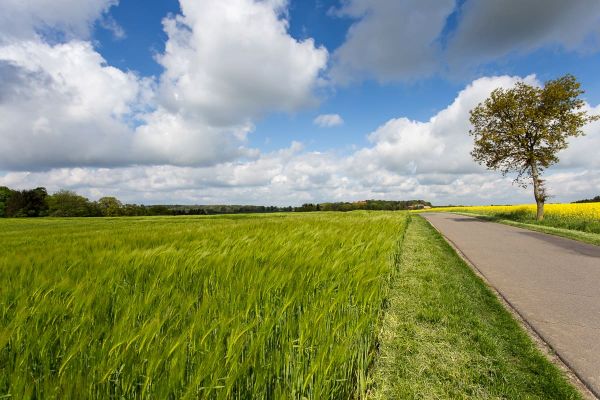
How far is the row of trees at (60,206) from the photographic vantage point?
265 feet

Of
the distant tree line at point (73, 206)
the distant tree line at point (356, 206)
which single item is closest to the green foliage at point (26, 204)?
the distant tree line at point (73, 206)

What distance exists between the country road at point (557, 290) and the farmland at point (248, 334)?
34cm

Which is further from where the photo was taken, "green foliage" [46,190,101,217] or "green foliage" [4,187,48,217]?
"green foliage" [46,190,101,217]

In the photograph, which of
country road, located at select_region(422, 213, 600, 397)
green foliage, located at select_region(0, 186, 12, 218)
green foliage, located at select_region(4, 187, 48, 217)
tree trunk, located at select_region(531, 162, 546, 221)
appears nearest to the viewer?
country road, located at select_region(422, 213, 600, 397)

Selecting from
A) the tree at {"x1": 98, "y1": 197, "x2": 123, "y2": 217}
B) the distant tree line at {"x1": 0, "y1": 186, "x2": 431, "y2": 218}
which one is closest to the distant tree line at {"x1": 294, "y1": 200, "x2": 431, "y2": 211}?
the distant tree line at {"x1": 0, "y1": 186, "x2": 431, "y2": 218}

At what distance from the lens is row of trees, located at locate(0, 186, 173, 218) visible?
80.6 metres

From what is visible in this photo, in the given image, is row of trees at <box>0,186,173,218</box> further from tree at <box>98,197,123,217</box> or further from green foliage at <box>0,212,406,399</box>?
green foliage at <box>0,212,406,399</box>

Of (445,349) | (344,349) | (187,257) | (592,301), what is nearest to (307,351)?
(344,349)

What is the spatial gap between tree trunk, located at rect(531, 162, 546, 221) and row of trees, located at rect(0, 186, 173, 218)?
79.9 m

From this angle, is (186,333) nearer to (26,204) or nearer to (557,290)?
(557,290)

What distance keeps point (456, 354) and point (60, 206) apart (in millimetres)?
111586

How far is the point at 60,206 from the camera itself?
284 ft

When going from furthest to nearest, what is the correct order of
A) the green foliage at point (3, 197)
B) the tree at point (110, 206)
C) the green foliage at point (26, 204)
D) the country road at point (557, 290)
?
the tree at point (110, 206)
the green foliage at point (3, 197)
the green foliage at point (26, 204)
the country road at point (557, 290)

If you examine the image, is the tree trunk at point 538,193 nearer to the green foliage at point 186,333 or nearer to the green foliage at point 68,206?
the green foliage at point 186,333
